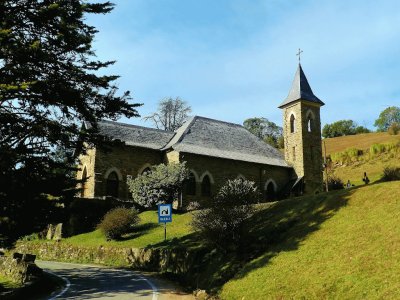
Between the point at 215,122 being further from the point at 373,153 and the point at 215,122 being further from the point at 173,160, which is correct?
the point at 373,153

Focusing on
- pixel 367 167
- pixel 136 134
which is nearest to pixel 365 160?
pixel 367 167

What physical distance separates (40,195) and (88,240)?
13.8 metres

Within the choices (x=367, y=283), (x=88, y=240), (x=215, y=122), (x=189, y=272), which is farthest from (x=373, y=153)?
(x=367, y=283)

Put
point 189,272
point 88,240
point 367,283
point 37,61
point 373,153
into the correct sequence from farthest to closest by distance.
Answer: point 373,153, point 88,240, point 189,272, point 37,61, point 367,283

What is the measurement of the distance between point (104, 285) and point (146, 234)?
11.1 metres

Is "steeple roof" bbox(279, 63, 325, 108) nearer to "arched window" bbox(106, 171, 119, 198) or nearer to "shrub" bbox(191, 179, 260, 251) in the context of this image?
"arched window" bbox(106, 171, 119, 198)

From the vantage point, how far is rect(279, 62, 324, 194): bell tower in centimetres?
3969

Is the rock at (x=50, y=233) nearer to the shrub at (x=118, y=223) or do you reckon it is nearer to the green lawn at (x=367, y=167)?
the shrub at (x=118, y=223)

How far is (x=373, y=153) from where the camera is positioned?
55.9 metres

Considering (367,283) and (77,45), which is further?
(77,45)

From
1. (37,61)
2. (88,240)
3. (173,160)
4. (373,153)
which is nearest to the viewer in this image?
(37,61)

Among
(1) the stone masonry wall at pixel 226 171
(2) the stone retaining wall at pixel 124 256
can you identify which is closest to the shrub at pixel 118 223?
(2) the stone retaining wall at pixel 124 256

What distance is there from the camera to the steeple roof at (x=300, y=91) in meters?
41.7

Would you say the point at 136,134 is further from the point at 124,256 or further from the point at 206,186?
the point at 124,256
